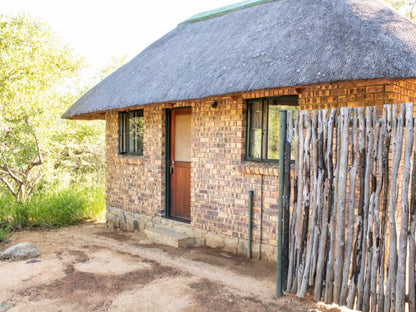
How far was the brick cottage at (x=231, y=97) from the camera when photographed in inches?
189

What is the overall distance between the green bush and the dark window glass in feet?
6.91

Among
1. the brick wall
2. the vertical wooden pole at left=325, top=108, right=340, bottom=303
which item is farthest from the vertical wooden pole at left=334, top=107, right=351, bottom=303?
the brick wall

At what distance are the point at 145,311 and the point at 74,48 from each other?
518 inches

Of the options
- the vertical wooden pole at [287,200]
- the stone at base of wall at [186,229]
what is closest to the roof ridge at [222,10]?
the vertical wooden pole at [287,200]

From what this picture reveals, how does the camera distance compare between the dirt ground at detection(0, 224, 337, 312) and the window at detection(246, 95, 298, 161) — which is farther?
the window at detection(246, 95, 298, 161)

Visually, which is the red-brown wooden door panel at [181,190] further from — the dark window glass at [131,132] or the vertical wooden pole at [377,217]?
the vertical wooden pole at [377,217]

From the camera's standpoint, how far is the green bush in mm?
9023

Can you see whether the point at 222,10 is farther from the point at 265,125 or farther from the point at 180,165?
the point at 265,125

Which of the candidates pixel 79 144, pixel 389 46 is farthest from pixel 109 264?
pixel 79 144

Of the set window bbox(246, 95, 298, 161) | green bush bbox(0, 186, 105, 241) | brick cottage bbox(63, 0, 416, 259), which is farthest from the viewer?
green bush bbox(0, 186, 105, 241)

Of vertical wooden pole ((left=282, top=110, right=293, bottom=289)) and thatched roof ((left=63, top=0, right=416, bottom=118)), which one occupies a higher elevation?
thatched roof ((left=63, top=0, right=416, bottom=118))

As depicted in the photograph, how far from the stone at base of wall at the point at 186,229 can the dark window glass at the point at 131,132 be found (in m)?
1.39

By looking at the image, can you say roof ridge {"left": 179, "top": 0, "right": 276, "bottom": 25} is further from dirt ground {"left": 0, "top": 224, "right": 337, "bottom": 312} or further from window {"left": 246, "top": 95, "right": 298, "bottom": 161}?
dirt ground {"left": 0, "top": 224, "right": 337, "bottom": 312}

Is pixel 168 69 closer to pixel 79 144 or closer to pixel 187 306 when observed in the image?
pixel 187 306
